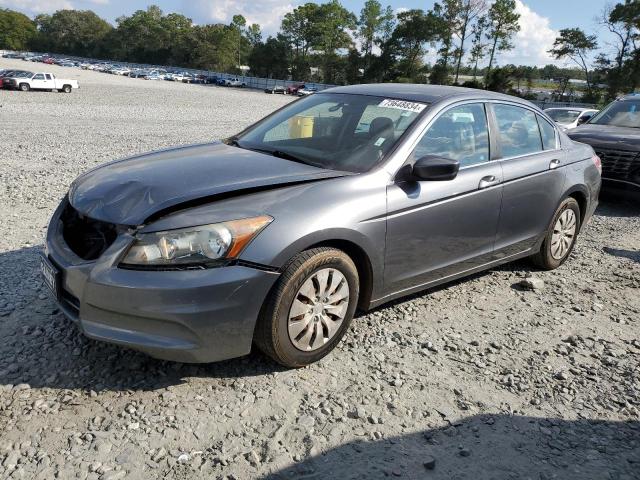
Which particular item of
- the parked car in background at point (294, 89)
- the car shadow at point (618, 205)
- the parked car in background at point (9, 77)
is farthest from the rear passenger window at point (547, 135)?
the parked car in background at point (294, 89)

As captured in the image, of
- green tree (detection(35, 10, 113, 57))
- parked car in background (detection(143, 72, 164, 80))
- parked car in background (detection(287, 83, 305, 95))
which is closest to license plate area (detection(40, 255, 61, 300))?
parked car in background (detection(287, 83, 305, 95))

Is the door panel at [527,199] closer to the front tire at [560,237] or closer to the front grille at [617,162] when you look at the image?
the front tire at [560,237]

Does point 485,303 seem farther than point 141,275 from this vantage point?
Yes

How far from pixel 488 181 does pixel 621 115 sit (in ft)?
22.3

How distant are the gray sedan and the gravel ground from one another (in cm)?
32

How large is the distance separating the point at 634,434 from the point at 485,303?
5.56ft

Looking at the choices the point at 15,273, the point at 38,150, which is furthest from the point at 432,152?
the point at 38,150

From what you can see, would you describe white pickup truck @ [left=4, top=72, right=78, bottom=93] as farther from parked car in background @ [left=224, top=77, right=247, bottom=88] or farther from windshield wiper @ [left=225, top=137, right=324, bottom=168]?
parked car in background @ [left=224, top=77, right=247, bottom=88]

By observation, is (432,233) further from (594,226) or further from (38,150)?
(38,150)

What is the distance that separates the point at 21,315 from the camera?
377cm

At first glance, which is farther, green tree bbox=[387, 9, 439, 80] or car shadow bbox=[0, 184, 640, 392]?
green tree bbox=[387, 9, 439, 80]

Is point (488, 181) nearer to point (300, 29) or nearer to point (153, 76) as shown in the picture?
point (153, 76)

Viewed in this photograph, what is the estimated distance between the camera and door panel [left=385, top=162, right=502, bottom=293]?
363cm

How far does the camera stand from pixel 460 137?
13.8 ft
